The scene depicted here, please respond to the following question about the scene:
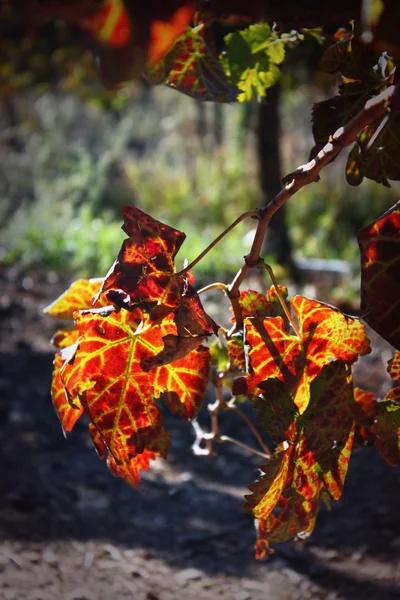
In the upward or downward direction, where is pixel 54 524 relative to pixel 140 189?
downward

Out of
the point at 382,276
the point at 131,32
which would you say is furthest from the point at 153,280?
the point at 131,32

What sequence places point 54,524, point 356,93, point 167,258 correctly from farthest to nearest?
point 54,524
point 356,93
point 167,258

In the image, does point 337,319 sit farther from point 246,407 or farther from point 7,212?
point 7,212

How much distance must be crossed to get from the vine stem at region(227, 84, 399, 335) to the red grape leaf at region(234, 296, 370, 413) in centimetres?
7

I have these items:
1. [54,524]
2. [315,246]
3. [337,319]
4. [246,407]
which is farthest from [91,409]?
[315,246]

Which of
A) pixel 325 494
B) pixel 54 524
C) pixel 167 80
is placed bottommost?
pixel 54 524

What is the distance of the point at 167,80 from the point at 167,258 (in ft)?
1.06

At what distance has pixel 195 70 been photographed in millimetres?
889

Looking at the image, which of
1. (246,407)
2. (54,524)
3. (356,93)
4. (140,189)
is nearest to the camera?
(356,93)

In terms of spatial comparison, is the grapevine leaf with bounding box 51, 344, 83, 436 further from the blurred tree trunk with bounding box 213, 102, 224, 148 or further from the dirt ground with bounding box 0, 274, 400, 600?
the blurred tree trunk with bounding box 213, 102, 224, 148

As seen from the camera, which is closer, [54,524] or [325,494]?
[325,494]

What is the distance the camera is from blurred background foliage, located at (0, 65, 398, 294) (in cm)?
600

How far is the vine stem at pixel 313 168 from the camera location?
596 millimetres

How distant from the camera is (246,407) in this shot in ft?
9.75
